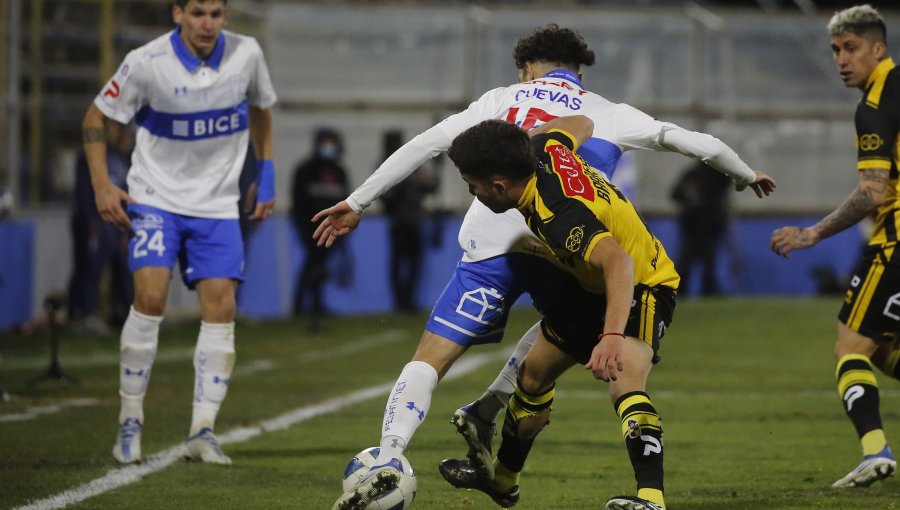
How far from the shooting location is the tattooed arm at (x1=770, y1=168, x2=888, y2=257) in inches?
271

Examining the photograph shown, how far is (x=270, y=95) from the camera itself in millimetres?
8211

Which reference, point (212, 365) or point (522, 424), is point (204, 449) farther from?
point (522, 424)

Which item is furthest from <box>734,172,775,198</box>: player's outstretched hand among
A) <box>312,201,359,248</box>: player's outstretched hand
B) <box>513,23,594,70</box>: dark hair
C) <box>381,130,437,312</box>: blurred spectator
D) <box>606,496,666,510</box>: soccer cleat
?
<box>381,130,437,312</box>: blurred spectator

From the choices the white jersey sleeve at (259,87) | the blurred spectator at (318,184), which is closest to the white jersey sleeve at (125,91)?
the white jersey sleeve at (259,87)

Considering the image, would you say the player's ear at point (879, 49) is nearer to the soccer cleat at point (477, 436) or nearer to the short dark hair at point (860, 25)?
the short dark hair at point (860, 25)

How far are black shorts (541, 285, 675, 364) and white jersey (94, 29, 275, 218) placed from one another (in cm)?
249

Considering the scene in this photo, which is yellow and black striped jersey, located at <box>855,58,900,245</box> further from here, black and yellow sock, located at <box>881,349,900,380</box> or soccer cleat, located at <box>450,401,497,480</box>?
soccer cleat, located at <box>450,401,497,480</box>

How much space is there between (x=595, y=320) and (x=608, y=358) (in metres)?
0.75

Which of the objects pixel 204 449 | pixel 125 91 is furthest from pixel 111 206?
pixel 204 449

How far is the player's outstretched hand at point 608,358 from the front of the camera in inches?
206

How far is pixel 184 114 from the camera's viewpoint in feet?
26.0

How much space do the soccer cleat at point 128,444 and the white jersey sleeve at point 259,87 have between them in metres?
1.85

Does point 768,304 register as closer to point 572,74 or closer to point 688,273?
point 688,273

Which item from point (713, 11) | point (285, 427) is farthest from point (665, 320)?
point (713, 11)
